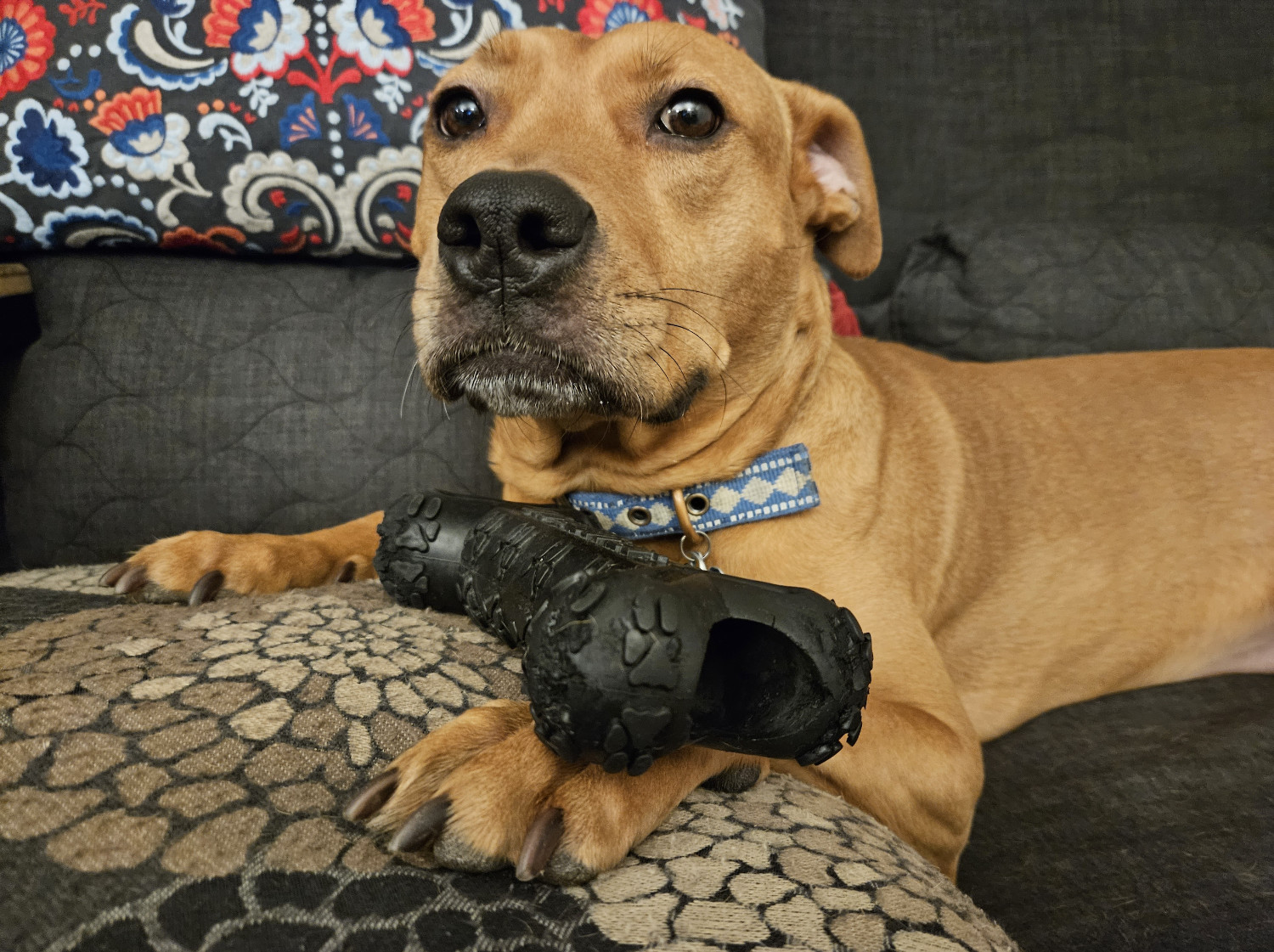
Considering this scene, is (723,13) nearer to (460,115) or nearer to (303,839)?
(460,115)

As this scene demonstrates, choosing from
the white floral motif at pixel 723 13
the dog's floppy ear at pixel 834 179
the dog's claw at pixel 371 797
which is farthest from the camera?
the white floral motif at pixel 723 13

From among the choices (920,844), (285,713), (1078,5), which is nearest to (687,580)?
(285,713)

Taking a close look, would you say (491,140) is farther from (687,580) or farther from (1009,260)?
(1009,260)

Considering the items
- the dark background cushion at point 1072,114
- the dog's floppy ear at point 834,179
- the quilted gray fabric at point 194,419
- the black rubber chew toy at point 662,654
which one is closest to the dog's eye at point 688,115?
the dog's floppy ear at point 834,179

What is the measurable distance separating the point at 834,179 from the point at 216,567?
1.41 meters

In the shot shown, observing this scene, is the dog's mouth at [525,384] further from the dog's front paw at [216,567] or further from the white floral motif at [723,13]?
the white floral motif at [723,13]

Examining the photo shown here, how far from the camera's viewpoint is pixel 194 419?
1.96 m

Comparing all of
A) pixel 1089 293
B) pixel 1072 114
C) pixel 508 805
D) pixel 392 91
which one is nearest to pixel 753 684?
pixel 508 805

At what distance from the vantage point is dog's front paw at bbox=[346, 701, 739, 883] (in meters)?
0.72

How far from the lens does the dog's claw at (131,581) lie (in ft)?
4.27

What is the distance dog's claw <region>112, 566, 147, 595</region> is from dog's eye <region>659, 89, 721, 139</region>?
117 centimetres

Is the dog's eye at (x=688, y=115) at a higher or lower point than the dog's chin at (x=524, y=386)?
higher

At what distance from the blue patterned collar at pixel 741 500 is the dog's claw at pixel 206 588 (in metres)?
0.69

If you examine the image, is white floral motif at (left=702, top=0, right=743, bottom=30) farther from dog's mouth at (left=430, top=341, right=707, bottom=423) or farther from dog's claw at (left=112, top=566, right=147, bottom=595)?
dog's claw at (left=112, top=566, right=147, bottom=595)
